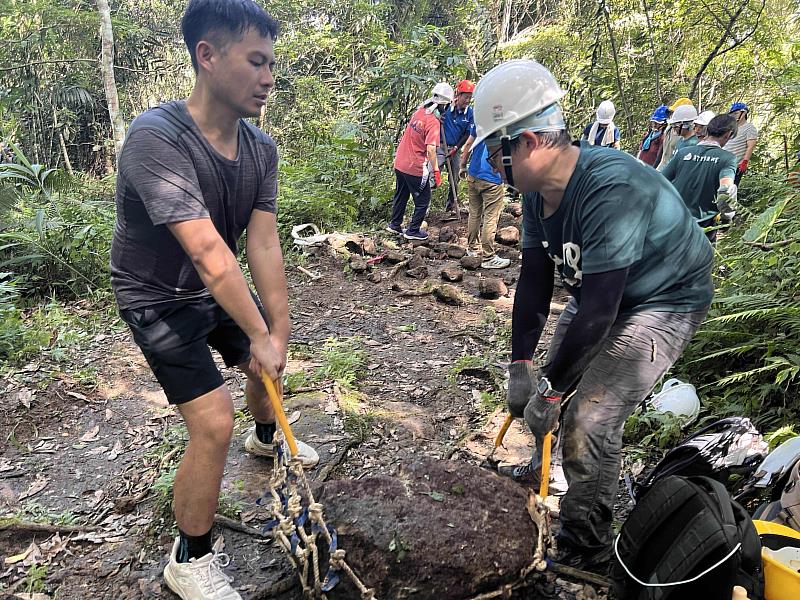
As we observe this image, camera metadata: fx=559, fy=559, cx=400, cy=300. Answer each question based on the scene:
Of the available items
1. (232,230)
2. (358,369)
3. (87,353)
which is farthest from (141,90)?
(232,230)

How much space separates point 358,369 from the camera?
476 cm

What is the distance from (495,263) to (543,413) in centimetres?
566

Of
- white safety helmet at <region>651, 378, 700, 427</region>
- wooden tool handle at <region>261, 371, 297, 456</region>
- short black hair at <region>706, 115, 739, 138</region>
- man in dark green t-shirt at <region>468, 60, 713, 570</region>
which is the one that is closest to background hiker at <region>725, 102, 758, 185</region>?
short black hair at <region>706, 115, 739, 138</region>

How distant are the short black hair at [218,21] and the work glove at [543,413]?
6.08ft

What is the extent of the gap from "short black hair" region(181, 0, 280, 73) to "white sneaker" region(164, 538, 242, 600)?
202cm

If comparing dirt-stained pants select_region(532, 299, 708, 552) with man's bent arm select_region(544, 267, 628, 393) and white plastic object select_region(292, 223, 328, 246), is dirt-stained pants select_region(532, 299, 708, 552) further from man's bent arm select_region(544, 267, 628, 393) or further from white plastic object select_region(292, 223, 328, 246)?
white plastic object select_region(292, 223, 328, 246)

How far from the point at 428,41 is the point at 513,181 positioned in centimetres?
1011

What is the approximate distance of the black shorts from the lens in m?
2.20

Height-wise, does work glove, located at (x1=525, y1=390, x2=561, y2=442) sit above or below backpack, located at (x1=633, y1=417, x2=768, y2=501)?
above

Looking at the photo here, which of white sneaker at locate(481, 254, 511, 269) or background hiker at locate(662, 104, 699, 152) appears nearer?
background hiker at locate(662, 104, 699, 152)

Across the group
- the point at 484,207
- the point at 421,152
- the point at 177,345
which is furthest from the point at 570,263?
the point at 421,152

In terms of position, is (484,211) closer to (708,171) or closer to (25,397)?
(708,171)

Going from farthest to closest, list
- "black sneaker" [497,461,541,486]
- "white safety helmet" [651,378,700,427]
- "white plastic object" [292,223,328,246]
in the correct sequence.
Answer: "white plastic object" [292,223,328,246]
"white safety helmet" [651,378,700,427]
"black sneaker" [497,461,541,486]

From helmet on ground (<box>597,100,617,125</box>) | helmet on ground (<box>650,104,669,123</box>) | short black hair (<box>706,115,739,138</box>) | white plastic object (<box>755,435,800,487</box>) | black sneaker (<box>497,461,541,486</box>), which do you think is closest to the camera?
white plastic object (<box>755,435,800,487</box>)
